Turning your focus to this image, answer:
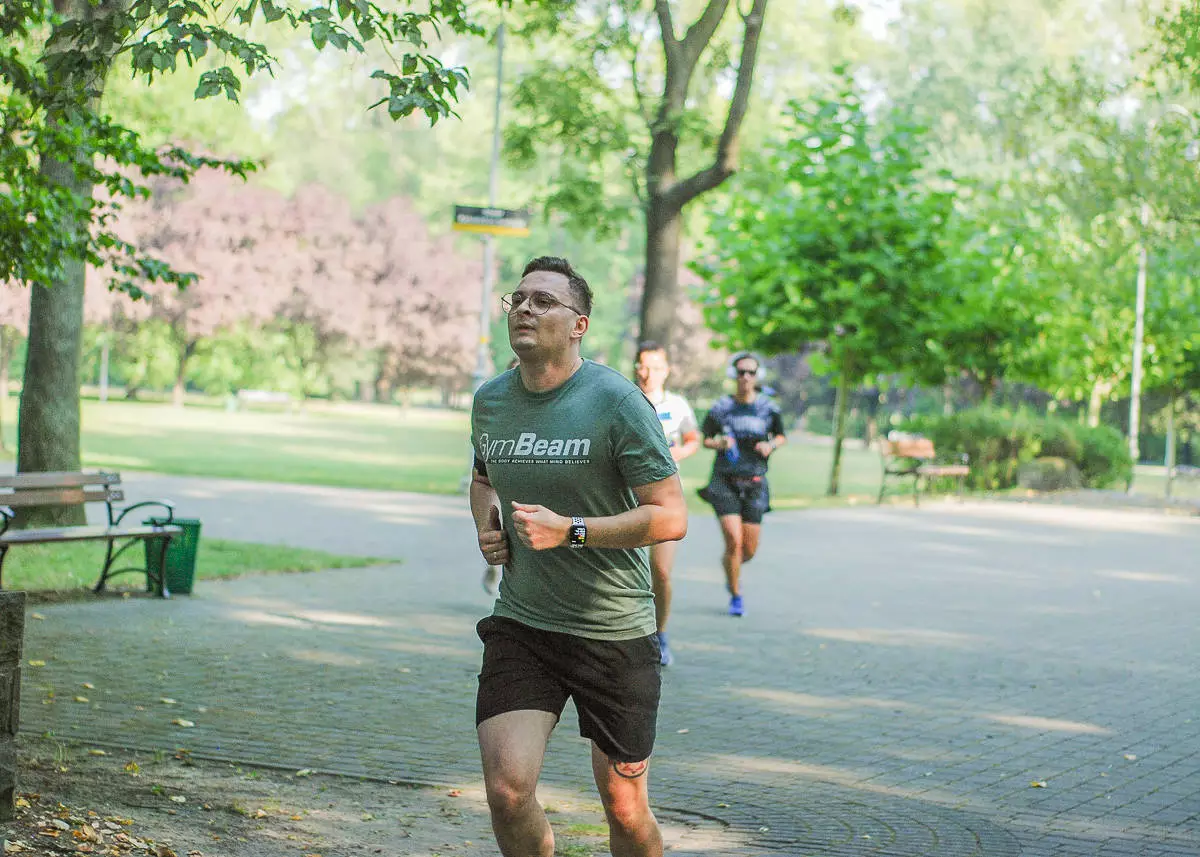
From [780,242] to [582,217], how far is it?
4639 millimetres

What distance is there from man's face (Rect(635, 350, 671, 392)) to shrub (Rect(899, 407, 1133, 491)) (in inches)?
880

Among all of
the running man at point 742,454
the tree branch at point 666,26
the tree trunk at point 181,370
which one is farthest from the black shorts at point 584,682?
the tree trunk at point 181,370

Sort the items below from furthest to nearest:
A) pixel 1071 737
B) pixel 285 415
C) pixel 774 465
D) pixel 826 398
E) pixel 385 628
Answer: pixel 826 398 → pixel 285 415 → pixel 774 465 → pixel 385 628 → pixel 1071 737

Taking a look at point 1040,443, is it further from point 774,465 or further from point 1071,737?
point 1071,737

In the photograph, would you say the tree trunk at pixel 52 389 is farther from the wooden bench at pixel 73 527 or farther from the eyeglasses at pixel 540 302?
the eyeglasses at pixel 540 302

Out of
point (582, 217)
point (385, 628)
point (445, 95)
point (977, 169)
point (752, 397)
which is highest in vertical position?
point (977, 169)

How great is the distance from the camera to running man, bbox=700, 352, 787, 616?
36.3 ft

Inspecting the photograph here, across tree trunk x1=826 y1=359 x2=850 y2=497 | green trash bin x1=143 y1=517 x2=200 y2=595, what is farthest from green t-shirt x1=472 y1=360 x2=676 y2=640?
tree trunk x1=826 y1=359 x2=850 y2=497

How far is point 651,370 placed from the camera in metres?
9.12

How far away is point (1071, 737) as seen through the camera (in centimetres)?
761

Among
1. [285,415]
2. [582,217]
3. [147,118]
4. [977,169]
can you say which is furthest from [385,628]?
[977,169]

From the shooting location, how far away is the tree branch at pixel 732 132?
20500mm

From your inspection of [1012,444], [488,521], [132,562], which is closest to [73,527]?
[132,562]

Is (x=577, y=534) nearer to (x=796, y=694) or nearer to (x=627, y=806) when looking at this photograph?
(x=627, y=806)
